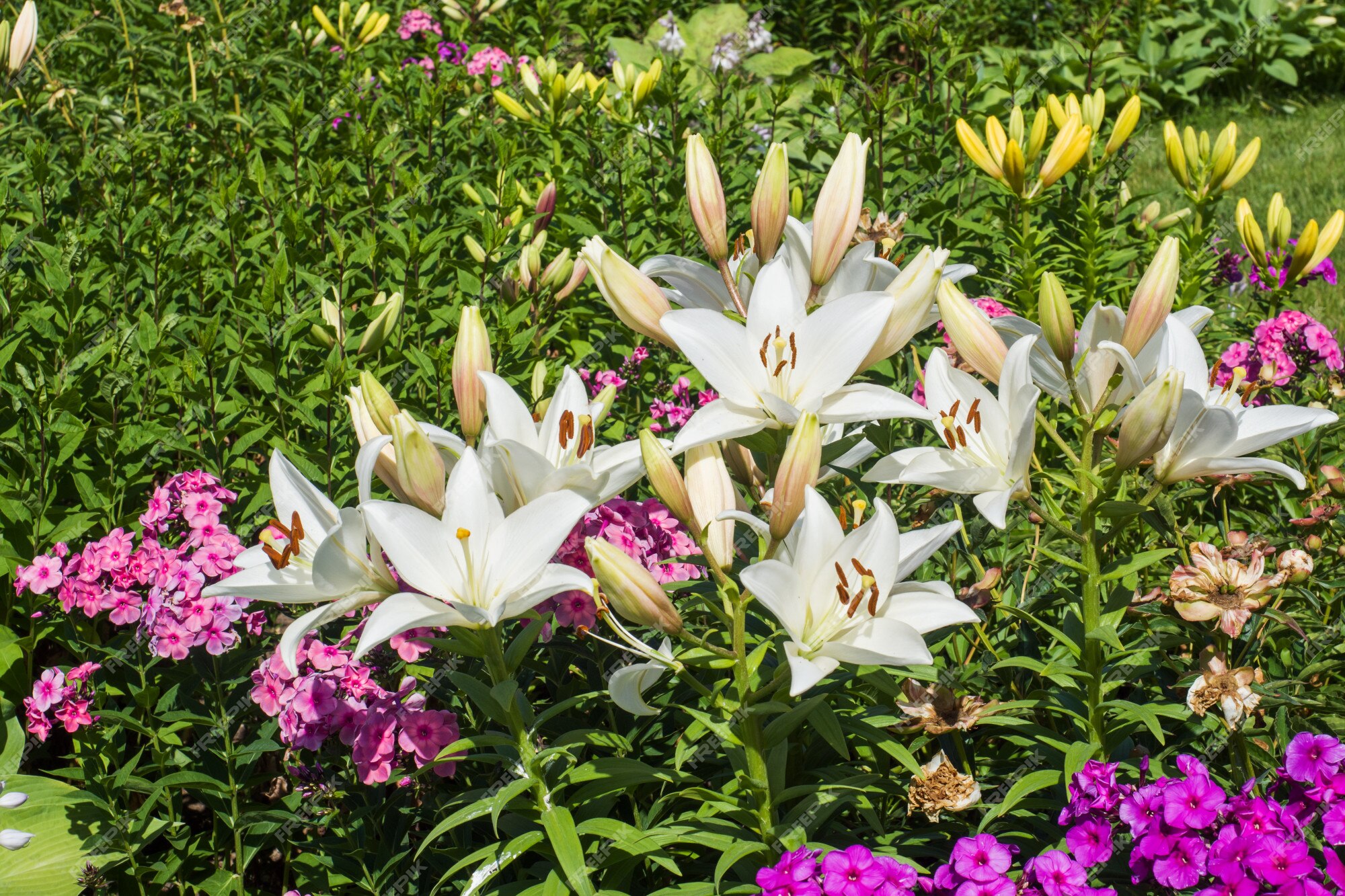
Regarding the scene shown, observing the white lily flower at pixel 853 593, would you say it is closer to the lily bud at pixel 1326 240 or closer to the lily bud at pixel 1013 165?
the lily bud at pixel 1013 165

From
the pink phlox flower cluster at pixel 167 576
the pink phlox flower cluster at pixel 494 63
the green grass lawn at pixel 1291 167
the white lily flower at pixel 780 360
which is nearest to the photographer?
the white lily flower at pixel 780 360

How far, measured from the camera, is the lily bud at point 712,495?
156cm

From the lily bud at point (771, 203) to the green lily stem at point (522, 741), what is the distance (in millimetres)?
715

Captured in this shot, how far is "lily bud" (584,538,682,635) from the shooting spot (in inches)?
55.6

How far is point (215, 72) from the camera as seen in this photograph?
455 centimetres

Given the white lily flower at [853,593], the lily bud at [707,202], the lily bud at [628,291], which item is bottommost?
the white lily flower at [853,593]

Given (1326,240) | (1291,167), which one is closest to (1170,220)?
(1326,240)

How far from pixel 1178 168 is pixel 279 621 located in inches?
108

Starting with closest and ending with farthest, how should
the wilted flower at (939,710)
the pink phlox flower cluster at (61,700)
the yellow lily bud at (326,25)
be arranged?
the wilted flower at (939,710) < the pink phlox flower cluster at (61,700) < the yellow lily bud at (326,25)

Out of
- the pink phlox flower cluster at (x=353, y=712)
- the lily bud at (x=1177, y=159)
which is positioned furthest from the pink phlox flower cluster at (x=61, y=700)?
the lily bud at (x=1177, y=159)

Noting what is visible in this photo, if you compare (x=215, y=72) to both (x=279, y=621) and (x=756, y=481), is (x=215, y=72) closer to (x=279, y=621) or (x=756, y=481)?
(x=279, y=621)

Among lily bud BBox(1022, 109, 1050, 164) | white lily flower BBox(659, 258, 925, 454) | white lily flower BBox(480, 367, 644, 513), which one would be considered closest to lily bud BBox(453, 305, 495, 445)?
white lily flower BBox(480, 367, 644, 513)

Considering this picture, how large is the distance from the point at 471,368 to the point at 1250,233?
2.53m

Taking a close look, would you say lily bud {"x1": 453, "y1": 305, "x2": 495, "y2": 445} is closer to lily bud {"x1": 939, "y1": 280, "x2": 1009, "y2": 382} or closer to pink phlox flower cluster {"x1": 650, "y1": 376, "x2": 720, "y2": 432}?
lily bud {"x1": 939, "y1": 280, "x2": 1009, "y2": 382}
